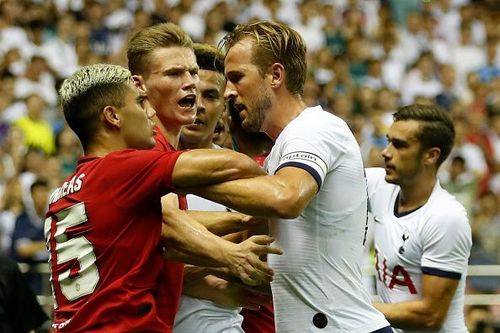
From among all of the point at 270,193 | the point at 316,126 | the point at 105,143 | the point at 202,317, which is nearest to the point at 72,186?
the point at 105,143

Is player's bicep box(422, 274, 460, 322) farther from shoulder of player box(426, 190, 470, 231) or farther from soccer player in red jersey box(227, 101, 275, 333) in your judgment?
soccer player in red jersey box(227, 101, 275, 333)

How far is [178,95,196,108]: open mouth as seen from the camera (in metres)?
6.16

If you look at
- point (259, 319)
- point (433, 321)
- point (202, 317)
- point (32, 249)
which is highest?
point (202, 317)

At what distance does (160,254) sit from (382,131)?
9906 millimetres

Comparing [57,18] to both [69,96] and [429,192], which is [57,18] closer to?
[429,192]

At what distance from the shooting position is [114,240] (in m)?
4.95

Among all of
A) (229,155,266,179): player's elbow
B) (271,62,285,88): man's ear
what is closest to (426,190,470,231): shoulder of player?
(271,62,285,88): man's ear

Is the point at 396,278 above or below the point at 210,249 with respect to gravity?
below

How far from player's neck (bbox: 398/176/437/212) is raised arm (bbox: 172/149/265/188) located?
2431 mm

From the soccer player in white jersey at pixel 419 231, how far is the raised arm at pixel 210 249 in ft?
6.10

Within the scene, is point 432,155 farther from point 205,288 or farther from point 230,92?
point 230,92

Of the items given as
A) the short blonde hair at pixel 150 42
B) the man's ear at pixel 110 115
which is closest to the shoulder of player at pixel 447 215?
the short blonde hair at pixel 150 42

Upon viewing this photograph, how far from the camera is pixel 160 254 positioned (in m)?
5.17

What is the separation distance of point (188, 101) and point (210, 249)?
126 centimetres
